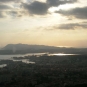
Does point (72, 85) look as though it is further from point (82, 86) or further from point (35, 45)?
point (35, 45)

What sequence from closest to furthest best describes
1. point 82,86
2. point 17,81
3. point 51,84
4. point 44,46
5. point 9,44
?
point 82,86
point 51,84
point 17,81
point 44,46
point 9,44

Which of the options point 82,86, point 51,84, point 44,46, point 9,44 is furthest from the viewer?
point 9,44

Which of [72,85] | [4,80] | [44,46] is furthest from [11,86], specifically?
→ [44,46]

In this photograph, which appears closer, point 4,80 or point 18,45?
point 4,80

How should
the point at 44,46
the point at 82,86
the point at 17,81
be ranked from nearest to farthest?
the point at 82,86, the point at 17,81, the point at 44,46

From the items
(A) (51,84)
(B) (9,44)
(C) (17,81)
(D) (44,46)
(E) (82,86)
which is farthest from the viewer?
(B) (9,44)

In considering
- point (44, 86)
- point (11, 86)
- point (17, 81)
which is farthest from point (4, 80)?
point (44, 86)

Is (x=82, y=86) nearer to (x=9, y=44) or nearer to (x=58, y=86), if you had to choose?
(x=58, y=86)

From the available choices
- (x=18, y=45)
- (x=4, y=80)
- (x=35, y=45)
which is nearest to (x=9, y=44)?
(x=18, y=45)

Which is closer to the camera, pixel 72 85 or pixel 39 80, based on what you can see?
pixel 72 85
